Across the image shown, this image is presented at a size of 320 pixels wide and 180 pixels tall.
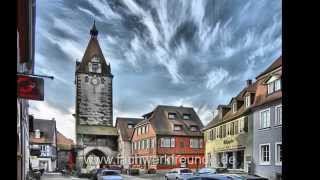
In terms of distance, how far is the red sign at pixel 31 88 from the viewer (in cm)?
321

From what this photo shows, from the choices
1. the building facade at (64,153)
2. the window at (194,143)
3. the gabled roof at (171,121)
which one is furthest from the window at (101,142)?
the window at (194,143)

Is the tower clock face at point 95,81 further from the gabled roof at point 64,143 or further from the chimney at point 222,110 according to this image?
the chimney at point 222,110

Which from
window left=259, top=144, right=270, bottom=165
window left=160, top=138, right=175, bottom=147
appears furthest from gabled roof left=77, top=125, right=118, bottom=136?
window left=259, top=144, right=270, bottom=165

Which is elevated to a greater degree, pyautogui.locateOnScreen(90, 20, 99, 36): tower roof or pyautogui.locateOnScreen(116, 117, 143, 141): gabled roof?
pyautogui.locateOnScreen(90, 20, 99, 36): tower roof

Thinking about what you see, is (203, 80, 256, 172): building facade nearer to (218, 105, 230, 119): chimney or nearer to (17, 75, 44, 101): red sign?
(218, 105, 230, 119): chimney

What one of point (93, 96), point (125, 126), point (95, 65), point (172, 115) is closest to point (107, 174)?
point (125, 126)

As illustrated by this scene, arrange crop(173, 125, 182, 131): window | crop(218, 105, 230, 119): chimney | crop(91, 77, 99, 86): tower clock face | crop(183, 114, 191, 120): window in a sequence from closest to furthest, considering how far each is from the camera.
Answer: crop(91, 77, 99, 86): tower clock face, crop(183, 114, 191, 120): window, crop(173, 125, 182, 131): window, crop(218, 105, 230, 119): chimney

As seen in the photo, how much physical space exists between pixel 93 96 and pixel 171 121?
339 cm

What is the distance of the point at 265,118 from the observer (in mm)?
8797

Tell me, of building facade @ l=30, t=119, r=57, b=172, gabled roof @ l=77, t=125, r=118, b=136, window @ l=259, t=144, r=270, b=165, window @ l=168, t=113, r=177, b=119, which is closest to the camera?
gabled roof @ l=77, t=125, r=118, b=136

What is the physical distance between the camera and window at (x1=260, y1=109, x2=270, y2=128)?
843 centimetres
